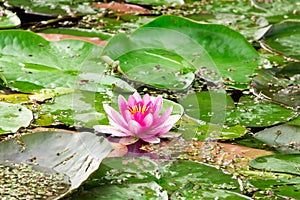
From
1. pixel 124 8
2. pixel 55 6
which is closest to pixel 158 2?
pixel 124 8

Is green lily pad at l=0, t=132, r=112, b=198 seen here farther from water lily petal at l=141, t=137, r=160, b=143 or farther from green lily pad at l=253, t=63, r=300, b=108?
green lily pad at l=253, t=63, r=300, b=108

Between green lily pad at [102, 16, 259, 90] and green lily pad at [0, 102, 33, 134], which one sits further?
green lily pad at [102, 16, 259, 90]

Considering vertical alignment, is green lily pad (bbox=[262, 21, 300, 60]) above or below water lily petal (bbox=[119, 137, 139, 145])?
above

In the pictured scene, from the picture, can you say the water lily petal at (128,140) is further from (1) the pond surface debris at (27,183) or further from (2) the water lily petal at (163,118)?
(1) the pond surface debris at (27,183)

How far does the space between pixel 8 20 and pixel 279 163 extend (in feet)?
5.50

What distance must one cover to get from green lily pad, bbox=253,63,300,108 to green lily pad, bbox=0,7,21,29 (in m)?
1.17

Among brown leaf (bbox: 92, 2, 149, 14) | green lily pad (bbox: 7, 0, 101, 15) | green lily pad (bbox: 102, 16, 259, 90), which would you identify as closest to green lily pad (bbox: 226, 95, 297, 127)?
green lily pad (bbox: 102, 16, 259, 90)

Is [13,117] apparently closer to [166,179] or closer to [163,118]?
[163,118]

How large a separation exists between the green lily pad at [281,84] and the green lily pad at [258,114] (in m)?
0.06

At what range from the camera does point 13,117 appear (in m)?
2.37

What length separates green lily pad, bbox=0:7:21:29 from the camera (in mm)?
3262

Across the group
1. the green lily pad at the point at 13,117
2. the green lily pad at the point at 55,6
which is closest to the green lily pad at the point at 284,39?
the green lily pad at the point at 55,6

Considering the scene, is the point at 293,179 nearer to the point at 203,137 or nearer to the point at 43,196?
the point at 203,137

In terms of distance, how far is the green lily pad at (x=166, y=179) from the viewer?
1.96 m
